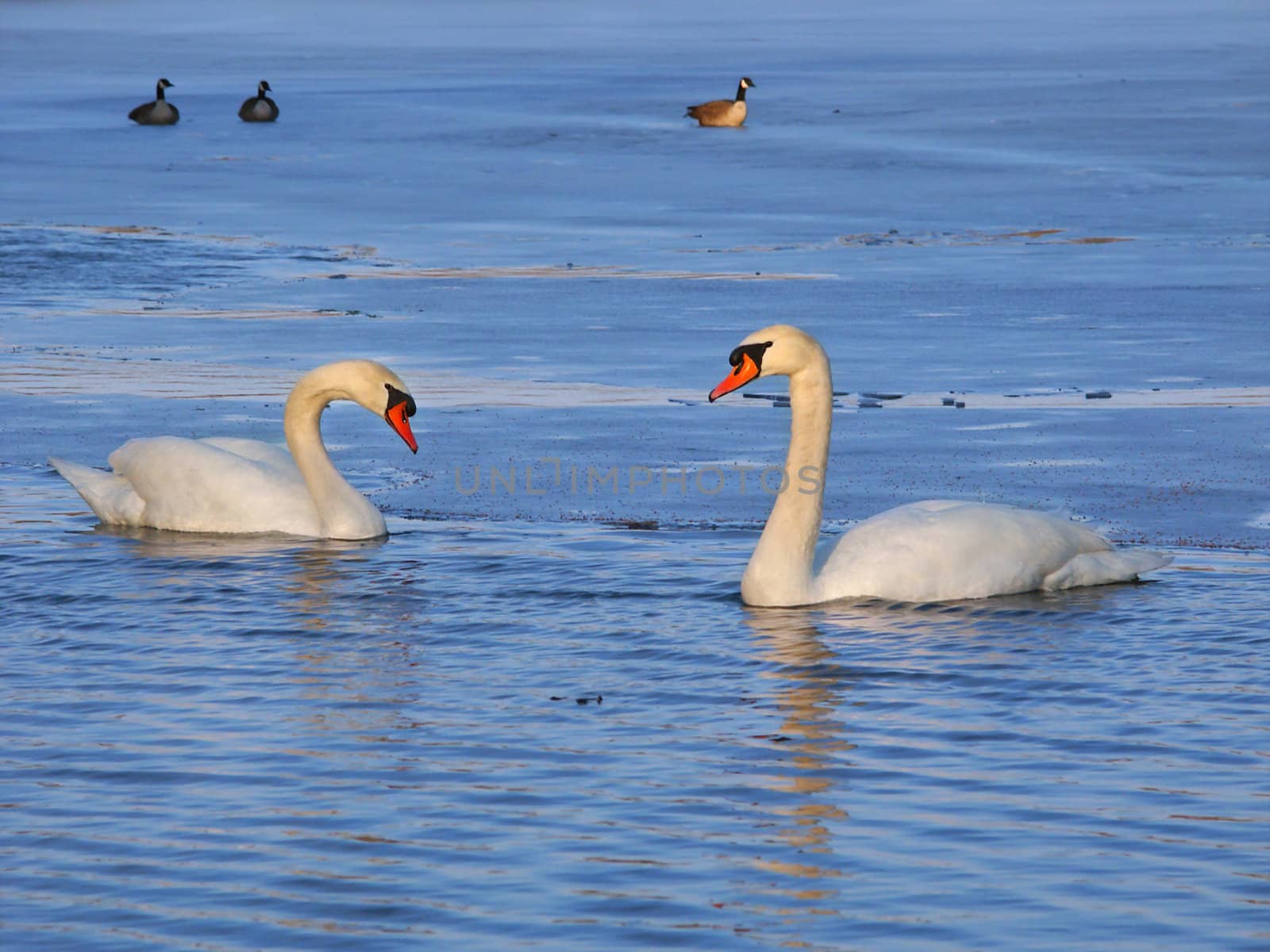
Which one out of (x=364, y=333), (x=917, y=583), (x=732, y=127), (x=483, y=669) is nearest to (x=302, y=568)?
(x=483, y=669)

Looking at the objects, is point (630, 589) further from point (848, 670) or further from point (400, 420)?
point (400, 420)

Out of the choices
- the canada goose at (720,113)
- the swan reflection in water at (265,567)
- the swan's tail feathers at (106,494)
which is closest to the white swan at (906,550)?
the swan reflection in water at (265,567)

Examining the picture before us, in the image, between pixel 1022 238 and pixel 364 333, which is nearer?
pixel 364 333

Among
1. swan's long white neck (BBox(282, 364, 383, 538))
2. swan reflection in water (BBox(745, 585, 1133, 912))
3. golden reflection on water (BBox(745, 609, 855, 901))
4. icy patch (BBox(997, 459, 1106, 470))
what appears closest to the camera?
golden reflection on water (BBox(745, 609, 855, 901))

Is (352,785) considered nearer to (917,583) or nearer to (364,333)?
(917,583)

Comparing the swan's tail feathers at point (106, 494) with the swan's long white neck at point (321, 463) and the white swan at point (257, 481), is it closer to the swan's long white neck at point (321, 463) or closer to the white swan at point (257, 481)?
the white swan at point (257, 481)

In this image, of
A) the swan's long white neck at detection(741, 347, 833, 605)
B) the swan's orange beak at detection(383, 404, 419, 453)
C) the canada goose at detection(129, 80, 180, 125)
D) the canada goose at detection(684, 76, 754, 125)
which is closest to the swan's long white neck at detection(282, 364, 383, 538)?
the swan's orange beak at detection(383, 404, 419, 453)

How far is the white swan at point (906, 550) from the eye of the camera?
28.2 ft

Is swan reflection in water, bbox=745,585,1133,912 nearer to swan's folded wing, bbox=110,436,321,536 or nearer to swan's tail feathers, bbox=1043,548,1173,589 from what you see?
swan's tail feathers, bbox=1043,548,1173,589

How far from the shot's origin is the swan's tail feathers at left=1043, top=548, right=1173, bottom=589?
347 inches

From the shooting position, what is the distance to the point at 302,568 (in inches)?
378

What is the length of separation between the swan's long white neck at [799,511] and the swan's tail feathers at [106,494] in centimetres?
333

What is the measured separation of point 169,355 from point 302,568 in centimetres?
546

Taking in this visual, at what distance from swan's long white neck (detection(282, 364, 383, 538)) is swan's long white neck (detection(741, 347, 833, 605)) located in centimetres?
208
